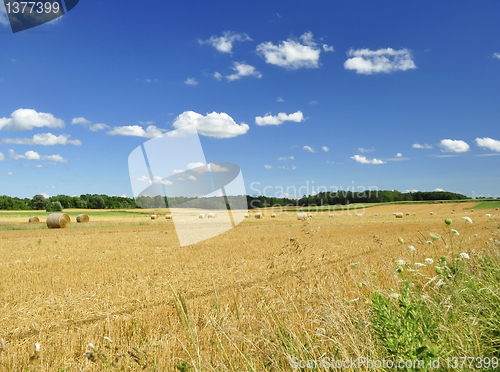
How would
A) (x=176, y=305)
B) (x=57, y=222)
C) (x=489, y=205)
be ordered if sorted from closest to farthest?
(x=176, y=305)
(x=57, y=222)
(x=489, y=205)

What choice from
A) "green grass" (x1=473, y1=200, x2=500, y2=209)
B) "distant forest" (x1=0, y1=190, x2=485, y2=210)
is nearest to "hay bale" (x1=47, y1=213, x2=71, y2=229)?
"distant forest" (x1=0, y1=190, x2=485, y2=210)

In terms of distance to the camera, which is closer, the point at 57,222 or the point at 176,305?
the point at 176,305

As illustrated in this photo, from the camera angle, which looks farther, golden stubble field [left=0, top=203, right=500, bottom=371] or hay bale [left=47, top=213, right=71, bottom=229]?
hay bale [left=47, top=213, right=71, bottom=229]

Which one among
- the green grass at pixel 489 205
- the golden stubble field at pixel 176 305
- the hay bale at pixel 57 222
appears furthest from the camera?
the green grass at pixel 489 205

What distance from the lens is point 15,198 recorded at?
100625mm

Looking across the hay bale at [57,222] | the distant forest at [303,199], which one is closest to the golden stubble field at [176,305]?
the hay bale at [57,222]

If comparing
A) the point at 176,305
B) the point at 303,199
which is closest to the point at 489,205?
the point at 303,199

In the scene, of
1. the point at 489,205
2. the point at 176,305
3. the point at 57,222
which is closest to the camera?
the point at 176,305

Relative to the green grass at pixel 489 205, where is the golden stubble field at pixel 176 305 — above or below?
above

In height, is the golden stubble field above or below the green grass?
above

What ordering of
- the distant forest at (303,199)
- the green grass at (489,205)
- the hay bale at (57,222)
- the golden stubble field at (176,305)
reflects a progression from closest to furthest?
1. the golden stubble field at (176,305)
2. the hay bale at (57,222)
3. the green grass at (489,205)
4. the distant forest at (303,199)

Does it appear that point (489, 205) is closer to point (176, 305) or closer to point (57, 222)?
point (57, 222)

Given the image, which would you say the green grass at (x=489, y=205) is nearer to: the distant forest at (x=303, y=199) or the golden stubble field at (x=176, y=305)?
the distant forest at (x=303, y=199)

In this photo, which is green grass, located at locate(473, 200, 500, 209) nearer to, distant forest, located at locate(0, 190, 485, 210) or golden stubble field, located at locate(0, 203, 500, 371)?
distant forest, located at locate(0, 190, 485, 210)
